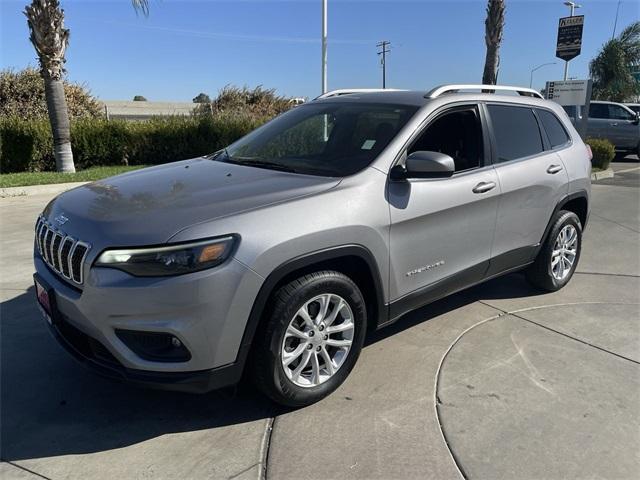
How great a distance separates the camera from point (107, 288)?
2.49m

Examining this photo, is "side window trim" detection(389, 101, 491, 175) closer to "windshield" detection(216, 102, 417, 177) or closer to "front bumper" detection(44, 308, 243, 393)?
"windshield" detection(216, 102, 417, 177)

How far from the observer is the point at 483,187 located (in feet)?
12.4

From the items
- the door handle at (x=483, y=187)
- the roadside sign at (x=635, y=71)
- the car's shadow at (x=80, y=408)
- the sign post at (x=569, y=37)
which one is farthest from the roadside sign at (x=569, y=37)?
the roadside sign at (x=635, y=71)

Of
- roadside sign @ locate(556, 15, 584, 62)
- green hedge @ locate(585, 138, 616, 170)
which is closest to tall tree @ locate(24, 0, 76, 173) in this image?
roadside sign @ locate(556, 15, 584, 62)

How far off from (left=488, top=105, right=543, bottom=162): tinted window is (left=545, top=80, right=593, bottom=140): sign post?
1152cm

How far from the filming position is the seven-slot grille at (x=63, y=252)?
2.64m

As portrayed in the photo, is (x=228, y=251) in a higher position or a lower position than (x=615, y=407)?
higher

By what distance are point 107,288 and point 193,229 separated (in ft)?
1.59

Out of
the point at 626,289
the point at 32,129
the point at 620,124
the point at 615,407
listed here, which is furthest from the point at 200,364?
the point at 620,124

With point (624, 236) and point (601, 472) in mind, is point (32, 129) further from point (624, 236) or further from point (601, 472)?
point (601, 472)

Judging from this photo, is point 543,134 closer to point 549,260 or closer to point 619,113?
point 549,260

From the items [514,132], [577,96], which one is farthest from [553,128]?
[577,96]

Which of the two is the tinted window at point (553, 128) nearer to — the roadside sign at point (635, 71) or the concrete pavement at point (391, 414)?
the concrete pavement at point (391, 414)

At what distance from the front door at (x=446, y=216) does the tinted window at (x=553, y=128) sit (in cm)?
111
